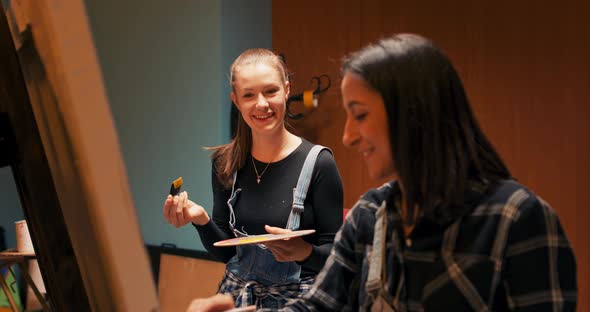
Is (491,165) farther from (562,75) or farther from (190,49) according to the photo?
(190,49)

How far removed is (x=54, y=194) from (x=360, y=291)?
1.81 ft

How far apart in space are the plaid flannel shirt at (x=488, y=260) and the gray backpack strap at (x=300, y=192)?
587mm

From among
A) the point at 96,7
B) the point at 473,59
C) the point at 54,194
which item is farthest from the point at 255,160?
the point at 96,7

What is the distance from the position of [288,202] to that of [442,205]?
747 millimetres

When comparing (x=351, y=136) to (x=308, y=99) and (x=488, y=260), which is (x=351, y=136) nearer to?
(x=488, y=260)

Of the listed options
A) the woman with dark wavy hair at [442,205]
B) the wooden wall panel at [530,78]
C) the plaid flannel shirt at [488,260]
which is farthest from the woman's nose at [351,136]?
the wooden wall panel at [530,78]

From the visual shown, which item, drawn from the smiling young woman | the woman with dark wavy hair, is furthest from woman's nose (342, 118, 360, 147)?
the smiling young woman

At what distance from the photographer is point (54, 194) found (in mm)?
630

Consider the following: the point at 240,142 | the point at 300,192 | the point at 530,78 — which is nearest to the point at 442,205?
the point at 300,192

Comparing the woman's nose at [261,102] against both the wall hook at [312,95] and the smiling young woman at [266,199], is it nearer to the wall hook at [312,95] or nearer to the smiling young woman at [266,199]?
the smiling young woman at [266,199]

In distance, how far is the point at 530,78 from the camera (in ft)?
8.46

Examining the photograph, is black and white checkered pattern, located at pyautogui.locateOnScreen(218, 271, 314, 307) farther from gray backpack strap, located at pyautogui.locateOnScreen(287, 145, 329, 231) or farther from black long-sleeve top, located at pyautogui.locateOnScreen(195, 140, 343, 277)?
gray backpack strap, located at pyautogui.locateOnScreen(287, 145, 329, 231)

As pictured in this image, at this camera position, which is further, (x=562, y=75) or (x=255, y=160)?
(x=562, y=75)

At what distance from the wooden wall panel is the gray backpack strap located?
4.11ft
